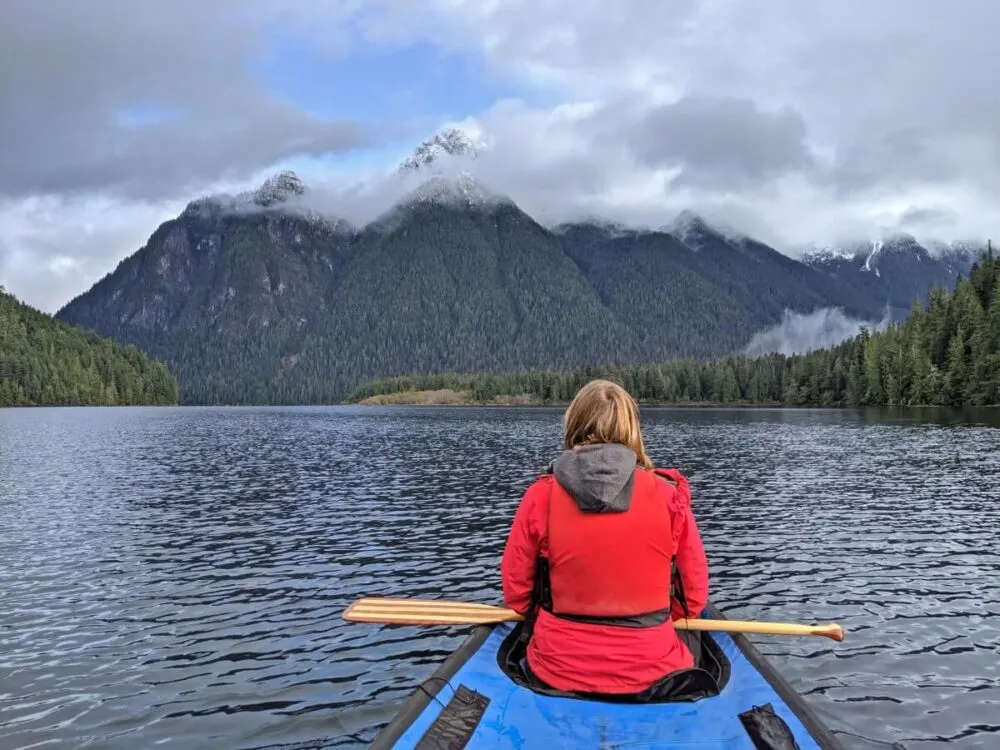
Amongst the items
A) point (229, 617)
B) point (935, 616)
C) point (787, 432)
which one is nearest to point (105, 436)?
point (229, 617)

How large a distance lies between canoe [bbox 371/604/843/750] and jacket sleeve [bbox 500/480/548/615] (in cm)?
107

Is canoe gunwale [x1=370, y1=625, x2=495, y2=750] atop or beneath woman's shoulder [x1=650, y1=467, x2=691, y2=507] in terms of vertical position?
beneath

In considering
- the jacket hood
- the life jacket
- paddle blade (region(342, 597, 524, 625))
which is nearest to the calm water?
paddle blade (region(342, 597, 524, 625))

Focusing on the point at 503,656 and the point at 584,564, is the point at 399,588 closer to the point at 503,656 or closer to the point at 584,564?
the point at 503,656

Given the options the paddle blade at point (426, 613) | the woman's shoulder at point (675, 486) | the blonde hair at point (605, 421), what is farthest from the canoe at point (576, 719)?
the blonde hair at point (605, 421)

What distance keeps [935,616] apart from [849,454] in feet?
143

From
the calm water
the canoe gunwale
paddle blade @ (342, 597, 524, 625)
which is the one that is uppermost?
paddle blade @ (342, 597, 524, 625)

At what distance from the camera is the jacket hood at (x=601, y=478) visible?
24.6 ft

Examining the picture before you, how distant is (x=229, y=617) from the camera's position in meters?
17.5

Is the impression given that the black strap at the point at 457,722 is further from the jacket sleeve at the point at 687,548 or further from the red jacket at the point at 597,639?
the jacket sleeve at the point at 687,548

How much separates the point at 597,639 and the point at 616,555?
1.08 meters

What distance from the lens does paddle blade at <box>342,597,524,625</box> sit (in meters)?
10.5

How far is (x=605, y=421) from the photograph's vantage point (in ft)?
26.8

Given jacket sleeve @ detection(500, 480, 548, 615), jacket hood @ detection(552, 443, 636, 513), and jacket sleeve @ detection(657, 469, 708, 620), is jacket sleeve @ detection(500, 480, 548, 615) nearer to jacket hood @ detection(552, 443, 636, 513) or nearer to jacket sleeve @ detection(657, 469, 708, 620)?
jacket hood @ detection(552, 443, 636, 513)
